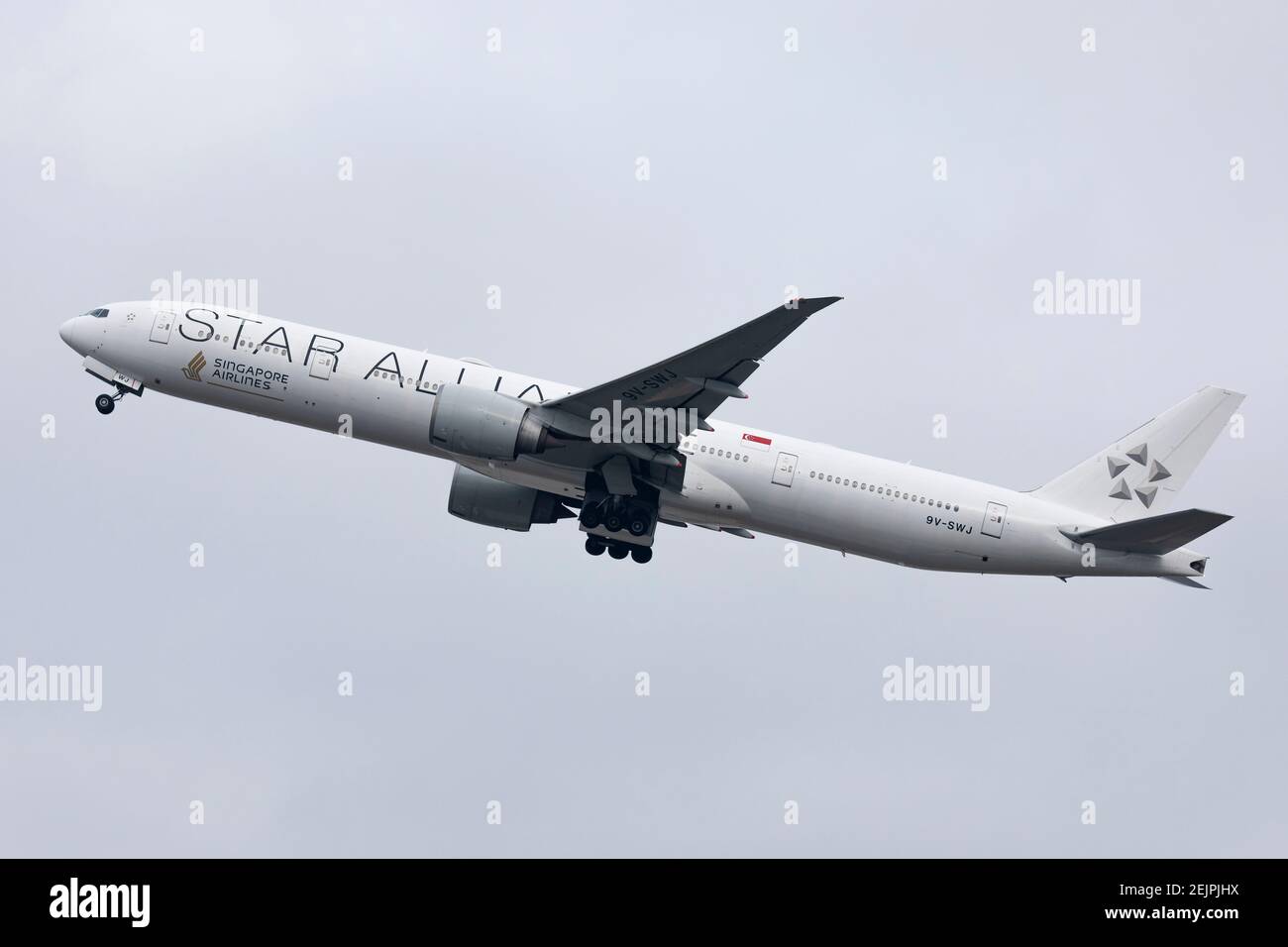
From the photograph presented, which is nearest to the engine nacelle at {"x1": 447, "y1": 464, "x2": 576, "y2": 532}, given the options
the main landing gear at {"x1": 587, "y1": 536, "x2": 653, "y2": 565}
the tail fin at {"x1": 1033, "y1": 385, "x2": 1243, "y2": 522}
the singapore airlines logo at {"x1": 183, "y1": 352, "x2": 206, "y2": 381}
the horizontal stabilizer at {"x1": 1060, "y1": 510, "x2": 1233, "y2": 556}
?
the main landing gear at {"x1": 587, "y1": 536, "x2": 653, "y2": 565}

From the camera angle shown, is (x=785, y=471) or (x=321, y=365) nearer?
(x=321, y=365)

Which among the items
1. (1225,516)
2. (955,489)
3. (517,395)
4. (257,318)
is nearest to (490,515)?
(517,395)

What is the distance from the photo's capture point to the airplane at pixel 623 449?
46.0 meters

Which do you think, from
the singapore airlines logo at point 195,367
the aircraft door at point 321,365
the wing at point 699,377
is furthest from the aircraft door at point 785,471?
the singapore airlines logo at point 195,367

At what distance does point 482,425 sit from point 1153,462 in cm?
2085

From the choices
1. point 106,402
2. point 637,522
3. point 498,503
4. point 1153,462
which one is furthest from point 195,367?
point 1153,462

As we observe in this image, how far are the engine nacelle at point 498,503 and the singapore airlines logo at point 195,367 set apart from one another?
352 inches

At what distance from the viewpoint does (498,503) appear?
169 feet

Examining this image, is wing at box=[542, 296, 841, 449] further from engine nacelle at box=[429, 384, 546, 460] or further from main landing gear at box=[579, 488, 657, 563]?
main landing gear at box=[579, 488, 657, 563]

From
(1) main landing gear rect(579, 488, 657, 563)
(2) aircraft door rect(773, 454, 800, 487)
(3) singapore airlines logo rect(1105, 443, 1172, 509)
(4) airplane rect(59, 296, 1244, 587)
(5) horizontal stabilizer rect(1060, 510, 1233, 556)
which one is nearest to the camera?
(5) horizontal stabilizer rect(1060, 510, 1233, 556)

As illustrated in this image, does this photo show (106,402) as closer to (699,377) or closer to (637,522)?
(637,522)

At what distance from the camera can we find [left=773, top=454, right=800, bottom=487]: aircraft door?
1849 inches

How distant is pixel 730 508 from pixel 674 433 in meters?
2.99

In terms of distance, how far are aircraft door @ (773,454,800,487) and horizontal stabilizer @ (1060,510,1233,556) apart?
8.37 m
